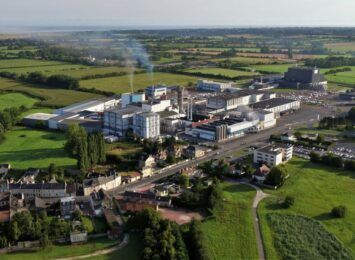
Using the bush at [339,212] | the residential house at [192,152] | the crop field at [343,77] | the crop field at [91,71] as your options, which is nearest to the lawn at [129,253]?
the bush at [339,212]

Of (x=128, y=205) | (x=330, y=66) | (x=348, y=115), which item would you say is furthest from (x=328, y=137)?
(x=330, y=66)

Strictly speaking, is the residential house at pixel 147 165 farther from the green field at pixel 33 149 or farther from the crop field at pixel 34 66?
the crop field at pixel 34 66

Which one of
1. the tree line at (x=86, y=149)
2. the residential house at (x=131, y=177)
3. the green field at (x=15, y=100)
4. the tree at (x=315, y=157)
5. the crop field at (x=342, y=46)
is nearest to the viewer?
the residential house at (x=131, y=177)

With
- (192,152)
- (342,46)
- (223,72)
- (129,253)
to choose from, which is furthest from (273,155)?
(342,46)

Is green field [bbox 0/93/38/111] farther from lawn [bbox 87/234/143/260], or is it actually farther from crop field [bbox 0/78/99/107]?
lawn [bbox 87/234/143/260]

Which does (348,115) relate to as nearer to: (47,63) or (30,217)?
(30,217)

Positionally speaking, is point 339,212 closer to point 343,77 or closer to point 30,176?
point 30,176

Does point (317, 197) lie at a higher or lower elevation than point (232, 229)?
higher
